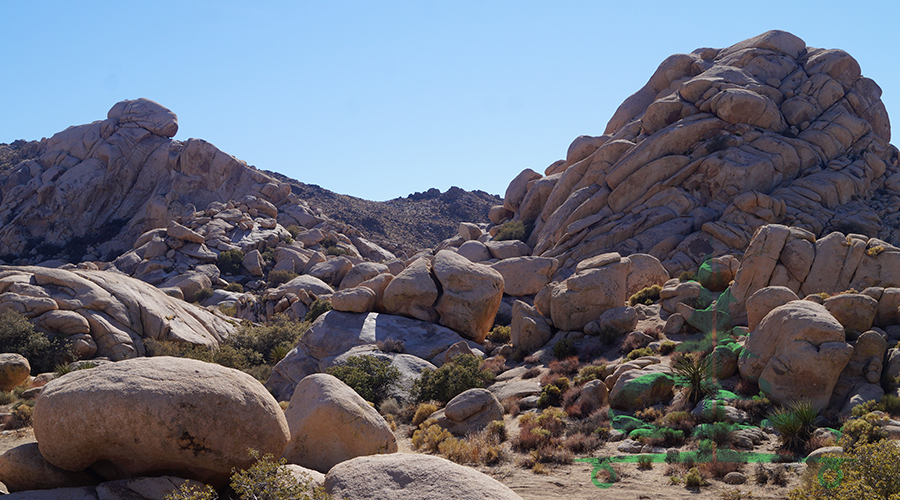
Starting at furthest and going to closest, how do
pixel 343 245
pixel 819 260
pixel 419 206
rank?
pixel 419 206 → pixel 343 245 → pixel 819 260

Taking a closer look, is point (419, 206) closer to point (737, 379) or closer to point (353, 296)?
point (353, 296)

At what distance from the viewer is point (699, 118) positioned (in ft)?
141

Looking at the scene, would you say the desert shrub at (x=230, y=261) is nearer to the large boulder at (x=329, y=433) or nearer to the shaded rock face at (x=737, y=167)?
the shaded rock face at (x=737, y=167)

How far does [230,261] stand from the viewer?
50250 mm

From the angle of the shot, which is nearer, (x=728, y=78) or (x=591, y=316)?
(x=591, y=316)

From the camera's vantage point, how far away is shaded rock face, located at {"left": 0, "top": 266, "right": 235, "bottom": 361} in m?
23.5

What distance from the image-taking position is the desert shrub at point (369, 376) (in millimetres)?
20172

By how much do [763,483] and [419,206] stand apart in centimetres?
8989

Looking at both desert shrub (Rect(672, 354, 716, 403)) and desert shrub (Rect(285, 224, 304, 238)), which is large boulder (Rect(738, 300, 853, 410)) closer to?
desert shrub (Rect(672, 354, 716, 403))

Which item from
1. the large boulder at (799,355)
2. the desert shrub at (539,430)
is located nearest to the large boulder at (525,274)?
the desert shrub at (539,430)

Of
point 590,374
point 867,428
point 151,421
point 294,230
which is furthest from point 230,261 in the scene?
point 867,428

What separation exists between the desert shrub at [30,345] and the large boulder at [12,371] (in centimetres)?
216

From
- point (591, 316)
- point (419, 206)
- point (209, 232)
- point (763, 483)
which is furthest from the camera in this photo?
point (419, 206)

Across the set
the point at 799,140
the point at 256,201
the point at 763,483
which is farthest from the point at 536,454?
the point at 256,201
